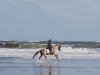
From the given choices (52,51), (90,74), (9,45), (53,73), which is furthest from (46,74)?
(9,45)

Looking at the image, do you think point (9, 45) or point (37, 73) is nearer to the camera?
point (37, 73)

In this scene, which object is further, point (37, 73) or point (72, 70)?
point (72, 70)

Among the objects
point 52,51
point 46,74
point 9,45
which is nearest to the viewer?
point 46,74

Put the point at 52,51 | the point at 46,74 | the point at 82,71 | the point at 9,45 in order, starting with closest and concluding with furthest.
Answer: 1. the point at 46,74
2. the point at 82,71
3. the point at 52,51
4. the point at 9,45

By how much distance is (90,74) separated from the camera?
2578cm

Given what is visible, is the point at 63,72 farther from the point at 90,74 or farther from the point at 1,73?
the point at 1,73

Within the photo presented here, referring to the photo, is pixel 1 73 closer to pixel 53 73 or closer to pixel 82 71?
pixel 53 73

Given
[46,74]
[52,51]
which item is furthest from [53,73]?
[52,51]

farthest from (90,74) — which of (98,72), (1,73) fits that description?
(1,73)

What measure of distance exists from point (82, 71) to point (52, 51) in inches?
423

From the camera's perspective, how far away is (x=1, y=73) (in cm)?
2622

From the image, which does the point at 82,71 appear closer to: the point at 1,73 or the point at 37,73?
the point at 37,73

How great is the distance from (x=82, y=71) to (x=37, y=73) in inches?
114

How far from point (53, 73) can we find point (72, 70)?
233 cm
